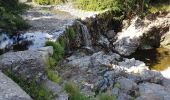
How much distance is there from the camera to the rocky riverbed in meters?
10.9

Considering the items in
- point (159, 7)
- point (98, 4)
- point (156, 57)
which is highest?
point (98, 4)

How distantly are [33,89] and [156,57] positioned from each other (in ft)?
41.0

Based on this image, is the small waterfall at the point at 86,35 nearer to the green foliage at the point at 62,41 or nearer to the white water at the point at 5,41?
the green foliage at the point at 62,41

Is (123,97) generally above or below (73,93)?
below

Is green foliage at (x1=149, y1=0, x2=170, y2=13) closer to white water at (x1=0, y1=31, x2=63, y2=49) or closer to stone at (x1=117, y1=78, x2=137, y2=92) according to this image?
white water at (x1=0, y1=31, x2=63, y2=49)

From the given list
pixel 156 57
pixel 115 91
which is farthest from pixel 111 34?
pixel 115 91

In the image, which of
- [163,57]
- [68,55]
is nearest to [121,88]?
[68,55]

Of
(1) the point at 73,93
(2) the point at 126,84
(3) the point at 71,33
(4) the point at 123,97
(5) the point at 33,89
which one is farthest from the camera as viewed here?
(3) the point at 71,33

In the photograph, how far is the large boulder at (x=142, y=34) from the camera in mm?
22391

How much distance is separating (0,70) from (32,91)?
1108mm

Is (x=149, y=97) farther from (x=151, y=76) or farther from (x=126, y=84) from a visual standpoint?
(x=151, y=76)

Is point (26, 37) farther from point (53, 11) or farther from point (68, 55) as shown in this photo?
point (53, 11)

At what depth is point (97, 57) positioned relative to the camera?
58.0 feet

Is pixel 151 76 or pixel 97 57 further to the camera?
pixel 97 57
